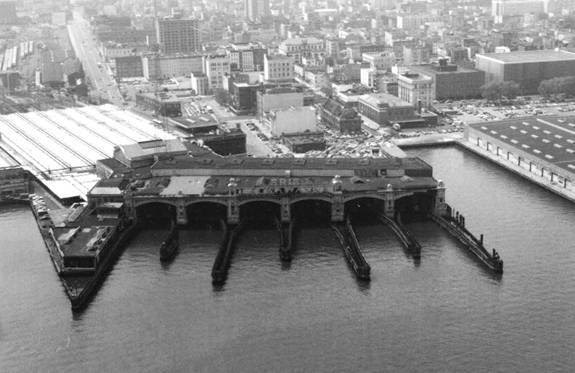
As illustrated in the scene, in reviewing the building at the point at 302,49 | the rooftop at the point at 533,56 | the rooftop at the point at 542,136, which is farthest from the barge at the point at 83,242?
the building at the point at 302,49

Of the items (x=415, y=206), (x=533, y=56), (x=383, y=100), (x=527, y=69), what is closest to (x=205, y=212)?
(x=415, y=206)

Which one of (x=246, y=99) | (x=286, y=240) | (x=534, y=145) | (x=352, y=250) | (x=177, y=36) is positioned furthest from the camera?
(x=177, y=36)

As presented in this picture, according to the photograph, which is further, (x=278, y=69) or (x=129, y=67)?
(x=129, y=67)

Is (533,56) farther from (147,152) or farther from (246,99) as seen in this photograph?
(147,152)

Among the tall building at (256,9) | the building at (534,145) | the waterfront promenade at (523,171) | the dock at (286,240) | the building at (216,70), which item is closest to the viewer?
the dock at (286,240)

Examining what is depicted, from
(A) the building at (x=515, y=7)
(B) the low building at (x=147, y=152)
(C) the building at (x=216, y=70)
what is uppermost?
(A) the building at (x=515, y=7)

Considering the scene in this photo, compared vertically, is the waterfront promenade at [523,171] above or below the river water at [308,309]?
above

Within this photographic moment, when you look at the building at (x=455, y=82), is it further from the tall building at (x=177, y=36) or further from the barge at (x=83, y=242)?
the tall building at (x=177, y=36)

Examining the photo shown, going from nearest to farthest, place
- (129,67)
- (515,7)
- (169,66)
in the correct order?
1. (169,66)
2. (129,67)
3. (515,7)
